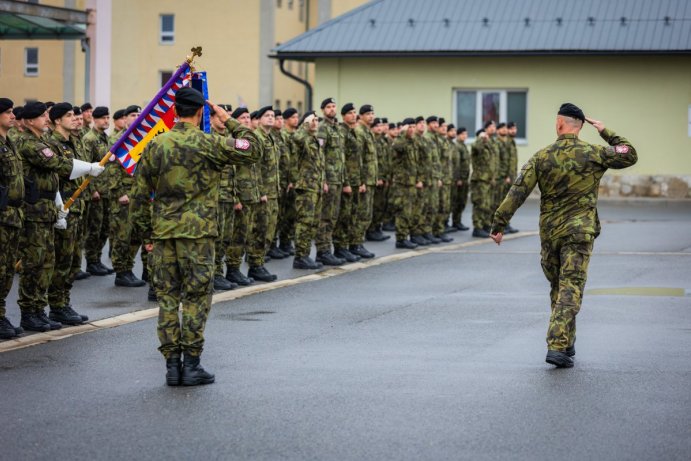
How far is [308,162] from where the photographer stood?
16.7 m

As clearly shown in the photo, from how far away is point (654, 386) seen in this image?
8.88 meters

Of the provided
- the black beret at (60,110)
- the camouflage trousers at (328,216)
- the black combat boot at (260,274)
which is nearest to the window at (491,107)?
the camouflage trousers at (328,216)

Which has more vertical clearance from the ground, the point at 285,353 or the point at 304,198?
the point at 304,198

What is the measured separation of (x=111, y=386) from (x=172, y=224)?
1164mm

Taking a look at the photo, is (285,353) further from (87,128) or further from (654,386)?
(87,128)

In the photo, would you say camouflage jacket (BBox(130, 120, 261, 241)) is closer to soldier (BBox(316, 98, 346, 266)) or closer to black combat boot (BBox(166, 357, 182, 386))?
black combat boot (BBox(166, 357, 182, 386))

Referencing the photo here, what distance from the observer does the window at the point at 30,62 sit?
60375 millimetres

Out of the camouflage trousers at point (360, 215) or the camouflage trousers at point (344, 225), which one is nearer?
the camouflage trousers at point (344, 225)

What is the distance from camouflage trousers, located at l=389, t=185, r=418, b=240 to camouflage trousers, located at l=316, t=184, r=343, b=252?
9.08 feet

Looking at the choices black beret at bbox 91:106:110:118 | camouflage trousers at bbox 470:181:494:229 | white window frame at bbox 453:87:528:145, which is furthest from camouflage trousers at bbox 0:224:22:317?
white window frame at bbox 453:87:528:145

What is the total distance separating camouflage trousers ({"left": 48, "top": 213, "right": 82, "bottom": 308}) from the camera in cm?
1184

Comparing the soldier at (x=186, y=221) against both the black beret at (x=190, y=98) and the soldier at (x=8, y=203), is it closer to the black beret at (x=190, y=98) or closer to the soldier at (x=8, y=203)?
the black beret at (x=190, y=98)

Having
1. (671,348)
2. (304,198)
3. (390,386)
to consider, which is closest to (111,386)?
(390,386)

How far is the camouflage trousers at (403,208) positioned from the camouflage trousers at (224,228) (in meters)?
5.55
